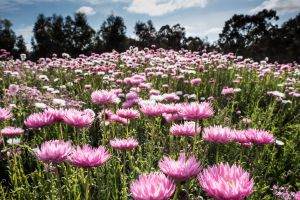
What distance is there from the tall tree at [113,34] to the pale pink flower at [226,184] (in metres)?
31.0

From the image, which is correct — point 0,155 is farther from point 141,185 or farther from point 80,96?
point 80,96

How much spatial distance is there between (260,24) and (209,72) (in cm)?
2569

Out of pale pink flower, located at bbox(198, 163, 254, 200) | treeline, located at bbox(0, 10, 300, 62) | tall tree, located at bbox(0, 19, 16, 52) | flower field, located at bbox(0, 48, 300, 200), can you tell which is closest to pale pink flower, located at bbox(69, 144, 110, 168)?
flower field, located at bbox(0, 48, 300, 200)

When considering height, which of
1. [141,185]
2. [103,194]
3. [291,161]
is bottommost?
[291,161]

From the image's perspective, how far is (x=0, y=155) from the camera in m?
2.69

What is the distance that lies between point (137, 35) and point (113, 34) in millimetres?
3154

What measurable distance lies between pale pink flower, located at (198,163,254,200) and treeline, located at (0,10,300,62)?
27.2 meters

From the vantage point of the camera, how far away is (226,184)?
985 mm

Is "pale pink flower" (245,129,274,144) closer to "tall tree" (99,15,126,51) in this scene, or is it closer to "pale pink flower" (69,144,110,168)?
"pale pink flower" (69,144,110,168)

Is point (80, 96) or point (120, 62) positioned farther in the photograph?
point (120, 62)

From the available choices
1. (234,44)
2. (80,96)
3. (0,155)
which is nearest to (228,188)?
(0,155)

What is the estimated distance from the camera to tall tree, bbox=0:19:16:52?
35.5 m

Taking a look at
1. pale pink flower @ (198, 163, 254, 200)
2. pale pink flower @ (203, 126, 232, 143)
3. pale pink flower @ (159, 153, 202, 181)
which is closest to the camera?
pale pink flower @ (198, 163, 254, 200)

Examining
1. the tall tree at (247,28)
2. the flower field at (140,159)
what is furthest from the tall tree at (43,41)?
the flower field at (140,159)
